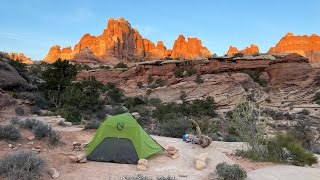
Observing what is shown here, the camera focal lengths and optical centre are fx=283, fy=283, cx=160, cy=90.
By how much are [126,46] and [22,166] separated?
9742 cm

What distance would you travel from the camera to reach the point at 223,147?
400 inches

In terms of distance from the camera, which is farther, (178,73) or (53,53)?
(53,53)

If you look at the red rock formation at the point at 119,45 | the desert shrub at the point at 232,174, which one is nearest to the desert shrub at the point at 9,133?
the desert shrub at the point at 232,174

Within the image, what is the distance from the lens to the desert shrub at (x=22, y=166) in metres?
5.46

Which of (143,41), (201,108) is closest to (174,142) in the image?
(201,108)

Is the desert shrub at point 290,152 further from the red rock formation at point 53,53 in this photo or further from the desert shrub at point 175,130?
the red rock formation at point 53,53

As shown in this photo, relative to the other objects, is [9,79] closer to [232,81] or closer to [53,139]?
[53,139]

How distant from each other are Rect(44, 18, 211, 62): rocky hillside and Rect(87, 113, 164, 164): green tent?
8394cm

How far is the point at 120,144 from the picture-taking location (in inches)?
326

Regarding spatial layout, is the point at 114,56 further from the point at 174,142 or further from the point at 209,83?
the point at 174,142

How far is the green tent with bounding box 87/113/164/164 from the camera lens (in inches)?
318

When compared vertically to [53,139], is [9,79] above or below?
above

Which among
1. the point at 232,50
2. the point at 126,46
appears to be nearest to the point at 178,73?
the point at 126,46

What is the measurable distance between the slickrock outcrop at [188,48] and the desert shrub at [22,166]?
10124 cm
